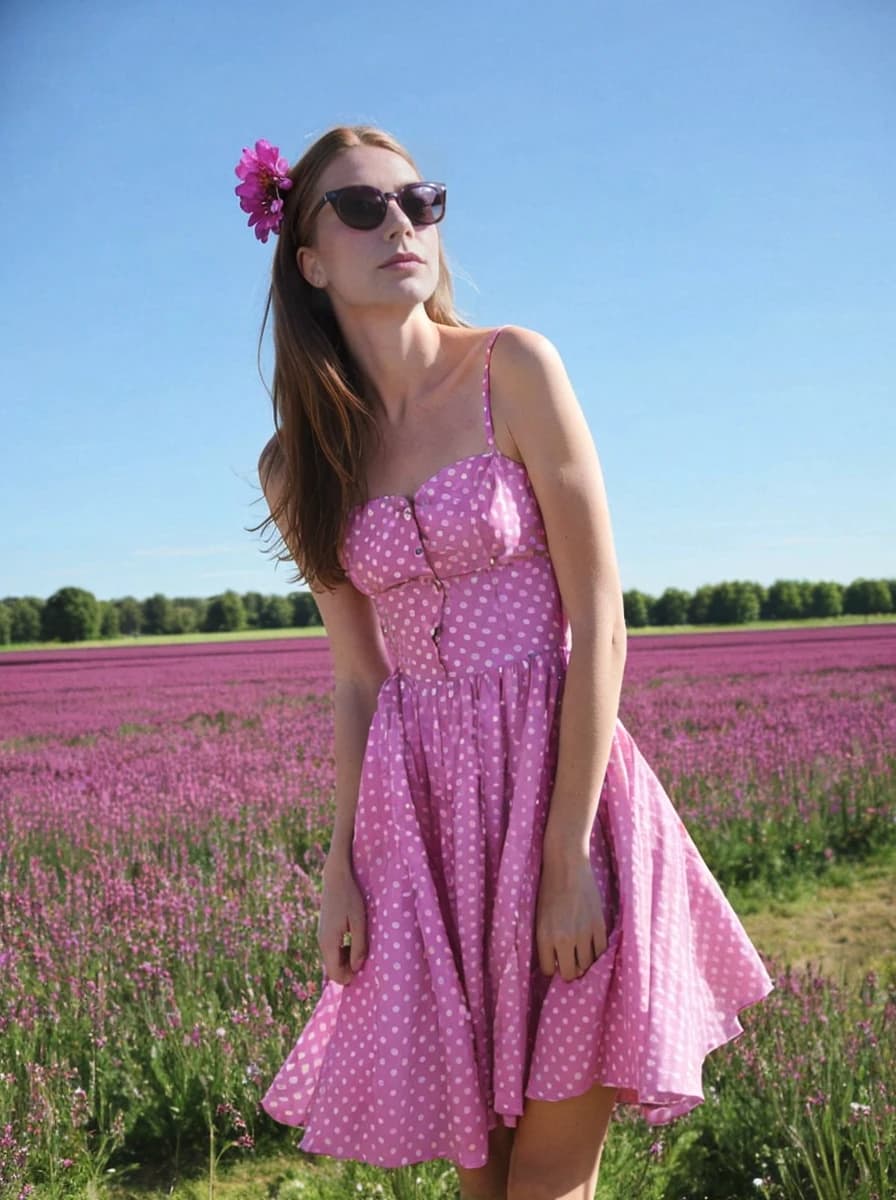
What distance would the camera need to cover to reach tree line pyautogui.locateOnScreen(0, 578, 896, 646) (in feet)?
160

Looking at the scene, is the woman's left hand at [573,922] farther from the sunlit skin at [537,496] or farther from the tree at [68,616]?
the tree at [68,616]

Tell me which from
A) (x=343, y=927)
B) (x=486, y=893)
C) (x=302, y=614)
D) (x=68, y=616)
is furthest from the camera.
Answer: (x=302, y=614)

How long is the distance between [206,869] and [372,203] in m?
4.35

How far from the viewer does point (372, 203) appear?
1.84 metres

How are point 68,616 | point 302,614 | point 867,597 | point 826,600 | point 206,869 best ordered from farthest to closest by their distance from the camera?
point 826,600 < point 867,597 < point 302,614 < point 68,616 < point 206,869

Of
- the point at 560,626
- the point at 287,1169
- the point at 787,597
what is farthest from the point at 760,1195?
the point at 787,597

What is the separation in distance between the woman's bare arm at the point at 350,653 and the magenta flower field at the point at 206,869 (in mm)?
927

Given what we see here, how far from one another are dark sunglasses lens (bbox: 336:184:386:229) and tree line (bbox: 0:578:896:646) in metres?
46.4

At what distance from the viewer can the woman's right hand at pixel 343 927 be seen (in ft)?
5.89

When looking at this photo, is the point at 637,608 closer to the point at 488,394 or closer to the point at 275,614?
the point at 275,614

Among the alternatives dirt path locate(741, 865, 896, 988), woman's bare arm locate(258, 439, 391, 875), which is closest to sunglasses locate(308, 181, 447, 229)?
woman's bare arm locate(258, 439, 391, 875)

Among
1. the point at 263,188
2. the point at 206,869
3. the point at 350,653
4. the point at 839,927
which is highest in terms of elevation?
the point at 263,188

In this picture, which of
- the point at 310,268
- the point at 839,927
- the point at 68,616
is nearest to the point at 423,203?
the point at 310,268

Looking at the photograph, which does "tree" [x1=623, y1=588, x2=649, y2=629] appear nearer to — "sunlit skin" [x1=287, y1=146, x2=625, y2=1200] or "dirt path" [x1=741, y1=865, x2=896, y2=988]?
"dirt path" [x1=741, y1=865, x2=896, y2=988]
